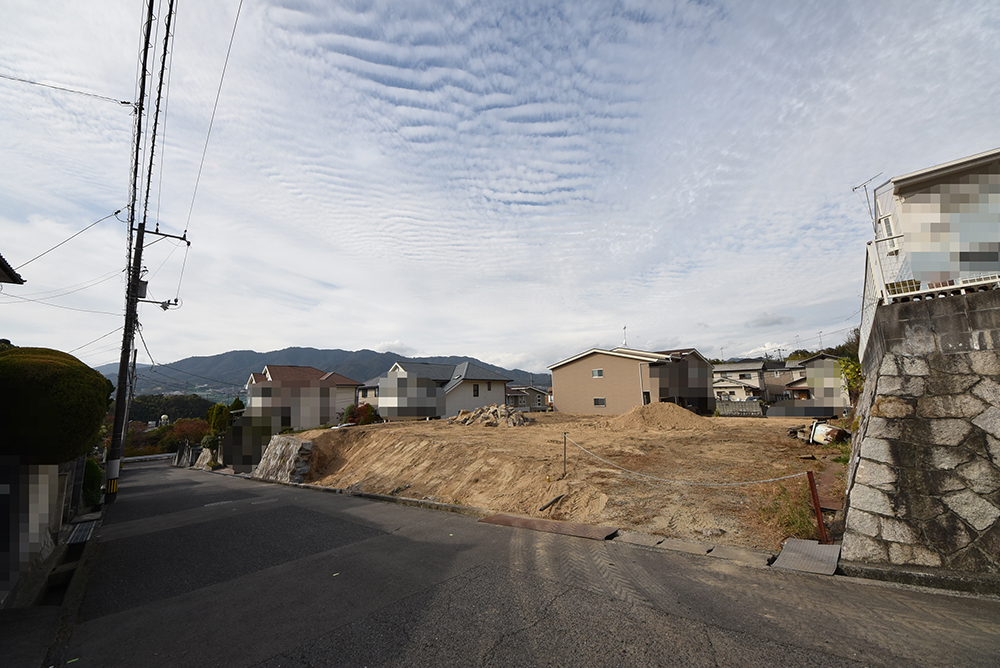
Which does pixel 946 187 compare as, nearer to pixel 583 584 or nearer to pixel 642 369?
pixel 583 584

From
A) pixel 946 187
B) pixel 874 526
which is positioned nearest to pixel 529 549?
pixel 874 526

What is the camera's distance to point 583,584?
4578 mm

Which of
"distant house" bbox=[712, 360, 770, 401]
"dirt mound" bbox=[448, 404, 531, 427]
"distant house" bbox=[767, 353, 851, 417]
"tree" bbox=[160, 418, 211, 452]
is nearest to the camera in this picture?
"distant house" bbox=[767, 353, 851, 417]

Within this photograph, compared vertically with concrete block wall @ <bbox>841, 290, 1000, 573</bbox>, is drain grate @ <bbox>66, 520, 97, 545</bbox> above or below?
below

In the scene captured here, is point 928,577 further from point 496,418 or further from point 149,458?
point 149,458

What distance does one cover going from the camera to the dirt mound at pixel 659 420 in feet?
62.0

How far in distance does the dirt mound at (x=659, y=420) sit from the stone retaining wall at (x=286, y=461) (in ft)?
44.0

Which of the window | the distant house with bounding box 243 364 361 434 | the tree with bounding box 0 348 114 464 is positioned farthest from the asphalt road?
the distant house with bounding box 243 364 361 434

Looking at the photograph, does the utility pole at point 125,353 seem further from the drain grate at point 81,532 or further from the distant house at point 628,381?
the distant house at point 628,381

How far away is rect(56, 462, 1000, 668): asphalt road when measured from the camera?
10.7 ft

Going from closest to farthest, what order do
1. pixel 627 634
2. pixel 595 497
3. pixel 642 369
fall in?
pixel 627 634
pixel 595 497
pixel 642 369

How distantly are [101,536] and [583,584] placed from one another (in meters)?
9.71

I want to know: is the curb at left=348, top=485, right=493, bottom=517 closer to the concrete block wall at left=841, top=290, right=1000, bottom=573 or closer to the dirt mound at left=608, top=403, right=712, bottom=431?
the concrete block wall at left=841, top=290, right=1000, bottom=573

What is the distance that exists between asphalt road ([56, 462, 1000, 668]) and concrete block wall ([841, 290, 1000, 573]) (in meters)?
0.51
